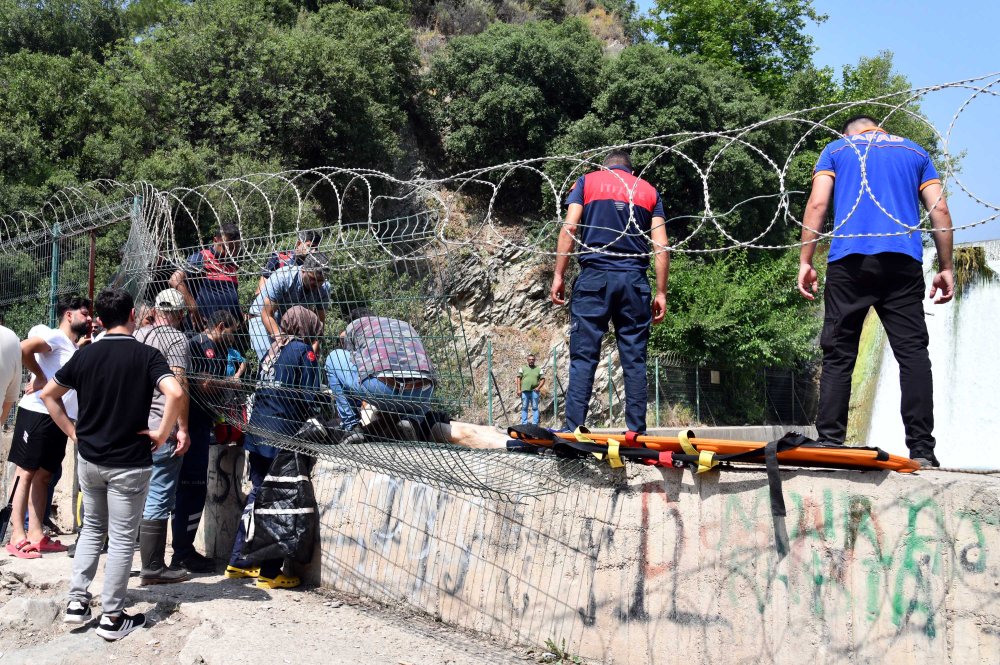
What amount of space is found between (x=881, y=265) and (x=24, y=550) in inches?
230

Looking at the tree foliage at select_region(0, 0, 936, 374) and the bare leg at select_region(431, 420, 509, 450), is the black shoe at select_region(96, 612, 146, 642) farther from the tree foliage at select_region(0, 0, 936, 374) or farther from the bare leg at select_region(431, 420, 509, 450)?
the tree foliage at select_region(0, 0, 936, 374)

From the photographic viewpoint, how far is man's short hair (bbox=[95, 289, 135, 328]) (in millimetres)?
4832

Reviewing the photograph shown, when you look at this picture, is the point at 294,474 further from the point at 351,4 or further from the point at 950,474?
the point at 351,4

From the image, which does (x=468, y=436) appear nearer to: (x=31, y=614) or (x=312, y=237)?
(x=312, y=237)

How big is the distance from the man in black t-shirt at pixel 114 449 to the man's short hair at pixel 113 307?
115mm

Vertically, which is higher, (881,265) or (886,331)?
(881,265)

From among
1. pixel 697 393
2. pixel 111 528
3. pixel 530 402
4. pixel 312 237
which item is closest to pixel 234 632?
pixel 111 528

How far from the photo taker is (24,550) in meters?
6.05

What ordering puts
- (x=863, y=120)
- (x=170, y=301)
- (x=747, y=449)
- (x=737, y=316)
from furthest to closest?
(x=737, y=316) → (x=170, y=301) → (x=863, y=120) → (x=747, y=449)

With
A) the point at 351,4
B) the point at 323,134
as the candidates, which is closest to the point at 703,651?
the point at 323,134

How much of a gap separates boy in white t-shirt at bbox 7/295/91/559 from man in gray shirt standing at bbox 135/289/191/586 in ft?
3.99

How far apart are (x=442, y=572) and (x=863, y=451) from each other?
8.14ft

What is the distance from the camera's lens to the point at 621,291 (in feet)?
15.4

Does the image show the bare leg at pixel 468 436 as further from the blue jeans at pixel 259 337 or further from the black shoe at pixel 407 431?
the blue jeans at pixel 259 337
